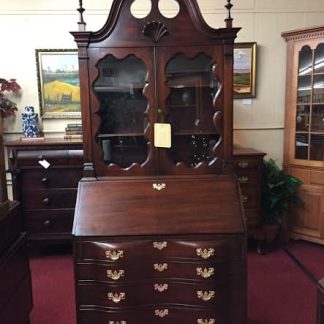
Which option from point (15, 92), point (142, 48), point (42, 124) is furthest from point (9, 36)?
point (142, 48)

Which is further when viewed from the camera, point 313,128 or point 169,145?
point 313,128

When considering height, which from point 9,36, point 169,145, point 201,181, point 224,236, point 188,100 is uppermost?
point 9,36

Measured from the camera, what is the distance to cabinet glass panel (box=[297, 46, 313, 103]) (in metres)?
3.10

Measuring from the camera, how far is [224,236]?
179 centimetres

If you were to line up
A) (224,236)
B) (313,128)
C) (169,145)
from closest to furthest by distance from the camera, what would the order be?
(224,236) < (169,145) < (313,128)

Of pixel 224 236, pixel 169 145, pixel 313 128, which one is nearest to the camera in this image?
pixel 224 236

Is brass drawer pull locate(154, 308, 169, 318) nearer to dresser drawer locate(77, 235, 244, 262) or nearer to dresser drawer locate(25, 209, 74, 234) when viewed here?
dresser drawer locate(77, 235, 244, 262)

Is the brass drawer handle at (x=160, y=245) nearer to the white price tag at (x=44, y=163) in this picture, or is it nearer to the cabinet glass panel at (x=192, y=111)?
the cabinet glass panel at (x=192, y=111)

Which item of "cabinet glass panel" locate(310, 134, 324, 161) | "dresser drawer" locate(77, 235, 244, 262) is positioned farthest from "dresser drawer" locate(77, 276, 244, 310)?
"cabinet glass panel" locate(310, 134, 324, 161)

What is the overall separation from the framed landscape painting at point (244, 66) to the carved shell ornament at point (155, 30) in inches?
63.9

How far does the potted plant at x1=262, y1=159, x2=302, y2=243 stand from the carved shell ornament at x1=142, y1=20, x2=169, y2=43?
185cm

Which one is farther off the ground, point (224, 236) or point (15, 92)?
point (15, 92)

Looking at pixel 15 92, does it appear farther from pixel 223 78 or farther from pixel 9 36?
pixel 223 78

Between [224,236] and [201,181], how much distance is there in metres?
0.33
